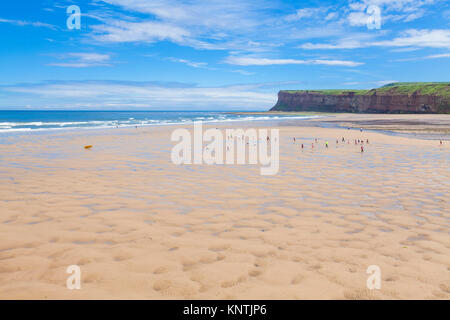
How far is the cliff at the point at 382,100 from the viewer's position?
114406mm

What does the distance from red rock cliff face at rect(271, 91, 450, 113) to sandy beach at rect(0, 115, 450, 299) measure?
12622 cm

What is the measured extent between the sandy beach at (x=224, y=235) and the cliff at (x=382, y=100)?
4993 inches

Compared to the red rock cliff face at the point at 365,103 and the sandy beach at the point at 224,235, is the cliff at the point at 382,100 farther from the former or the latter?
the sandy beach at the point at 224,235

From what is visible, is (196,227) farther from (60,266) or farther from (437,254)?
(437,254)

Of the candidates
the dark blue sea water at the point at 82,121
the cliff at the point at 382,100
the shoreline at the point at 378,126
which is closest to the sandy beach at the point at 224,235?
the shoreline at the point at 378,126

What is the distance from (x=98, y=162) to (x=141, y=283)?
42.3 ft

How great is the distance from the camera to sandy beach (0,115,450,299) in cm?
449

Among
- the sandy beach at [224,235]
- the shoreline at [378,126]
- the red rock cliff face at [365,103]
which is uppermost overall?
the red rock cliff face at [365,103]

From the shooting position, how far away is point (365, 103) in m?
142

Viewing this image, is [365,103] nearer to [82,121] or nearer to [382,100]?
[382,100]
